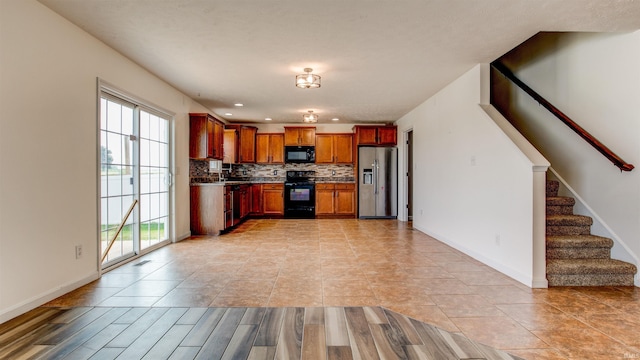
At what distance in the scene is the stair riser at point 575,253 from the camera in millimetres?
3109

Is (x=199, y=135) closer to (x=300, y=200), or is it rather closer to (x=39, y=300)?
(x=300, y=200)

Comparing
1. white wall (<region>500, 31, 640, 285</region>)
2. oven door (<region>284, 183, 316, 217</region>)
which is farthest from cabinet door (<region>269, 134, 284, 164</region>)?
white wall (<region>500, 31, 640, 285</region>)

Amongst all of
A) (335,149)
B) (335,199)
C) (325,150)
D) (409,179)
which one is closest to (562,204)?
(409,179)

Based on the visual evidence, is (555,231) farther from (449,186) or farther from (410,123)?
(410,123)

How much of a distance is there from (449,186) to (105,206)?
14.4ft

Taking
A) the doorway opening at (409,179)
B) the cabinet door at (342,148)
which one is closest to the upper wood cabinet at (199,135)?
the cabinet door at (342,148)

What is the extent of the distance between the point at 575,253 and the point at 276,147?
239 inches

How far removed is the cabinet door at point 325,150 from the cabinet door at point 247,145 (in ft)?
5.30

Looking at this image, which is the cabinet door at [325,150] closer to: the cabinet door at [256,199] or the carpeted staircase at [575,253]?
the cabinet door at [256,199]

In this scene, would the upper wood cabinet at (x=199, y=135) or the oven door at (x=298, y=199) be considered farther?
the oven door at (x=298, y=199)

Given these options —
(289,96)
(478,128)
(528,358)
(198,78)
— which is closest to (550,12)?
(478,128)

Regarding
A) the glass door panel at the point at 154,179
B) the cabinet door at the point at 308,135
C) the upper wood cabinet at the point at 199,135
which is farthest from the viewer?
the cabinet door at the point at 308,135

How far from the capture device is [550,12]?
245 cm

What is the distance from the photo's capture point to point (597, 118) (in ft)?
10.8
